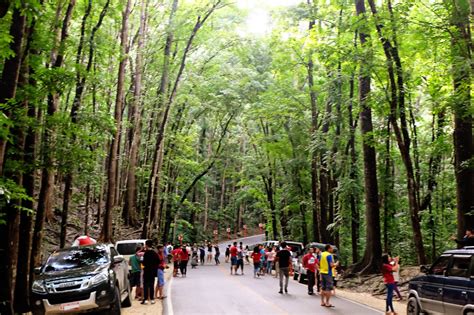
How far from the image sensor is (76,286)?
1059 cm

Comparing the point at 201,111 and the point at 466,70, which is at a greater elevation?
the point at 201,111

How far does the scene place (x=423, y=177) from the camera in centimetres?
2694

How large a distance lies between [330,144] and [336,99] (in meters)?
3.98

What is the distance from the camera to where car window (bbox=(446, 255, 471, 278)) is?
884cm

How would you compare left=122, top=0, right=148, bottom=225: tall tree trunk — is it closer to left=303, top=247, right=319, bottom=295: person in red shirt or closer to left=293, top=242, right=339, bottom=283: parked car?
left=293, top=242, right=339, bottom=283: parked car

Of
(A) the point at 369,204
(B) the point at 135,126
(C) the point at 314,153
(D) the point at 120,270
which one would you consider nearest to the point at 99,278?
(D) the point at 120,270

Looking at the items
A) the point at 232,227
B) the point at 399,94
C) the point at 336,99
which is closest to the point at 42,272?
the point at 399,94

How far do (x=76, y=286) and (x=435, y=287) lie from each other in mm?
7872

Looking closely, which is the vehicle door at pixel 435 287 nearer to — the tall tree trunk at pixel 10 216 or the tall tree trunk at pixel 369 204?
the tall tree trunk at pixel 10 216

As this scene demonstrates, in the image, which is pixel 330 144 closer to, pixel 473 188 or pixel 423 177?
pixel 423 177

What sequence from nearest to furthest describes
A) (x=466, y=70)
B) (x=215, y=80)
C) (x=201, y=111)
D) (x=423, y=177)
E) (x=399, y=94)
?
(x=466, y=70) < (x=399, y=94) < (x=423, y=177) < (x=215, y=80) < (x=201, y=111)

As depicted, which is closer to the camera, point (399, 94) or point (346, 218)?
point (399, 94)

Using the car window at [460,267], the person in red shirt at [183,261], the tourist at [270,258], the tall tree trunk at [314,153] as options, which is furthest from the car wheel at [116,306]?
the tall tree trunk at [314,153]

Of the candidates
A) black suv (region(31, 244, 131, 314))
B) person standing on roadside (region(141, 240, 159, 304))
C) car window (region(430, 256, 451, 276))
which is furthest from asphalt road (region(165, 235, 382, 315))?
car window (region(430, 256, 451, 276))
